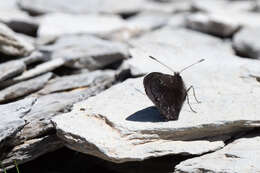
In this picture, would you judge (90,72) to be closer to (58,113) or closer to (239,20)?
(58,113)

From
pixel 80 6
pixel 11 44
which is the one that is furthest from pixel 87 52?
pixel 80 6

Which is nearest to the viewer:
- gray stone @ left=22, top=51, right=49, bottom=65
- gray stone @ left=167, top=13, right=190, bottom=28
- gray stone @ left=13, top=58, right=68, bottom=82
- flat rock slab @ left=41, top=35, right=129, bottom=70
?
gray stone @ left=13, top=58, right=68, bottom=82

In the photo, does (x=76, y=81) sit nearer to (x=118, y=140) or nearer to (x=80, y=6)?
(x=118, y=140)

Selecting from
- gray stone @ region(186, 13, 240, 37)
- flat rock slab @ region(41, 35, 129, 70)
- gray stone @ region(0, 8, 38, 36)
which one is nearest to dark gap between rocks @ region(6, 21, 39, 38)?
gray stone @ region(0, 8, 38, 36)

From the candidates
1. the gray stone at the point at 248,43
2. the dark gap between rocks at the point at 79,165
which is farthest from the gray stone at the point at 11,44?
the gray stone at the point at 248,43

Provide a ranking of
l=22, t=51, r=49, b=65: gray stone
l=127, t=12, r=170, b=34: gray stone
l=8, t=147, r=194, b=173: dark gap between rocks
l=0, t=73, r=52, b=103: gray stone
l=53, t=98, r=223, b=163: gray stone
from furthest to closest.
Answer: l=127, t=12, r=170, b=34: gray stone < l=22, t=51, r=49, b=65: gray stone < l=0, t=73, r=52, b=103: gray stone < l=8, t=147, r=194, b=173: dark gap between rocks < l=53, t=98, r=223, b=163: gray stone

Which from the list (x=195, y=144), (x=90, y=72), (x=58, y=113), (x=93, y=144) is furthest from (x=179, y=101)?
(x=90, y=72)

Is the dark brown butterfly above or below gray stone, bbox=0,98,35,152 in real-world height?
above

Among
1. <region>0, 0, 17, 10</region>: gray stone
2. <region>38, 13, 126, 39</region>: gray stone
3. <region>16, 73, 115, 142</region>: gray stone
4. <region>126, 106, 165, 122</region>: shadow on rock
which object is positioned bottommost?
<region>16, 73, 115, 142</region>: gray stone

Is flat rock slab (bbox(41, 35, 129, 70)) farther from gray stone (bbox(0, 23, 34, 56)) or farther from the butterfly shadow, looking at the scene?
the butterfly shadow
